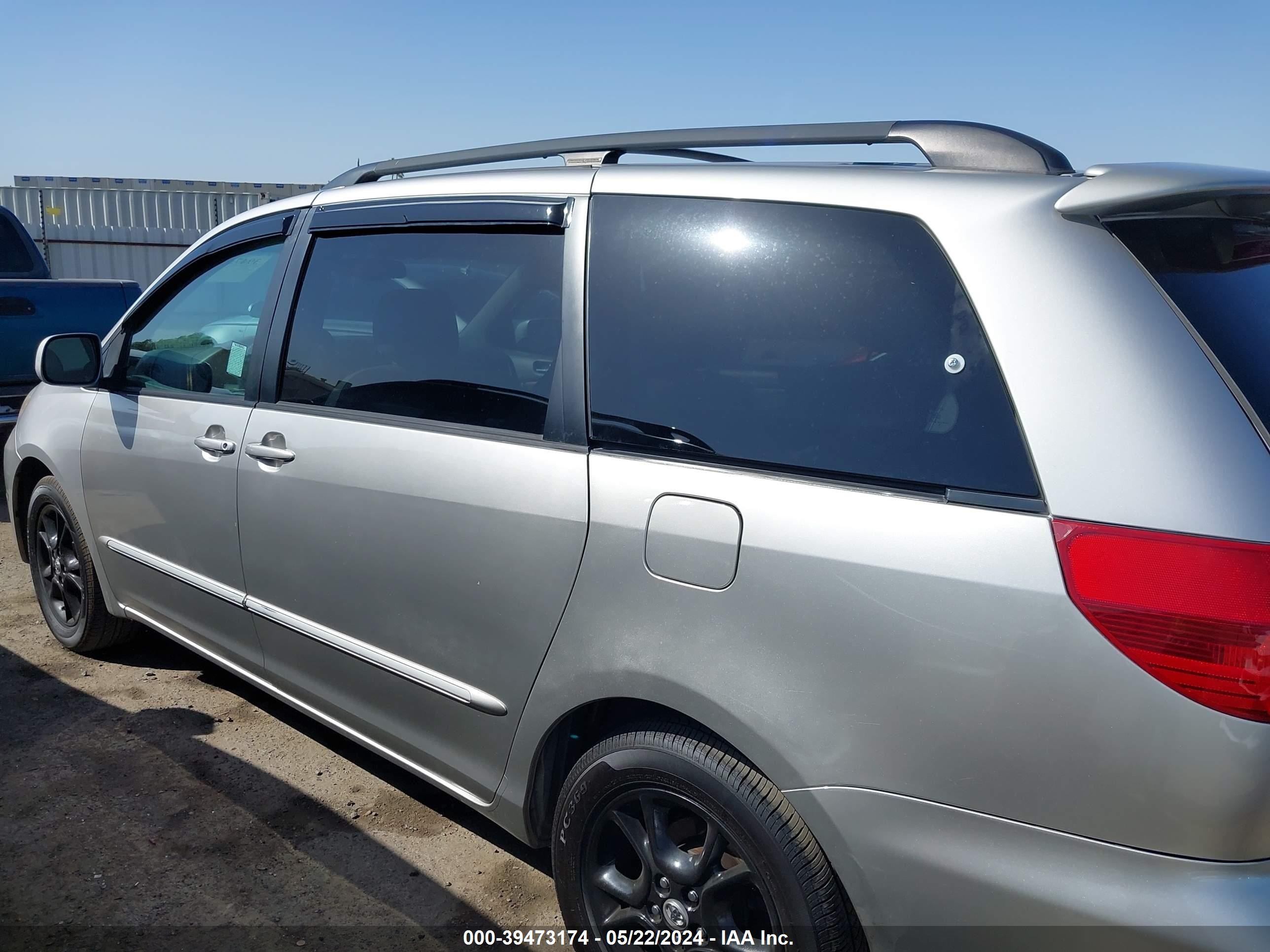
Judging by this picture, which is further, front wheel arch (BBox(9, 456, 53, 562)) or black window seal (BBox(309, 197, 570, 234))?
front wheel arch (BBox(9, 456, 53, 562))

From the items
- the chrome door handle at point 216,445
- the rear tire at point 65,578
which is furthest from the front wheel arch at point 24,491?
the chrome door handle at point 216,445

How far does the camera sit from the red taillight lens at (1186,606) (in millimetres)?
1334

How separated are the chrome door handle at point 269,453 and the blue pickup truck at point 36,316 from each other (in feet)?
13.9

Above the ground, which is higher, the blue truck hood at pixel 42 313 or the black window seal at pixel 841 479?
the blue truck hood at pixel 42 313

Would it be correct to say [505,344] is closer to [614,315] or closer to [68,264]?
[614,315]

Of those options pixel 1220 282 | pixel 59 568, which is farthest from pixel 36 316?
pixel 1220 282

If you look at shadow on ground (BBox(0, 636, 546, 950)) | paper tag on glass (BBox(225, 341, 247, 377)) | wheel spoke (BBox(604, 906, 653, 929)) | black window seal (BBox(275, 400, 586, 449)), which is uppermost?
paper tag on glass (BBox(225, 341, 247, 377))

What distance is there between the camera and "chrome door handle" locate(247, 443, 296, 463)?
2744 millimetres

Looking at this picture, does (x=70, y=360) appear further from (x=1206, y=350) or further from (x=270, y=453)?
(x=1206, y=350)

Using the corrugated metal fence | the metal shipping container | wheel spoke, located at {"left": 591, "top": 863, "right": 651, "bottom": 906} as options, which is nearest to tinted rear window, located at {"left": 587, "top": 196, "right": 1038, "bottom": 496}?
wheel spoke, located at {"left": 591, "top": 863, "right": 651, "bottom": 906}

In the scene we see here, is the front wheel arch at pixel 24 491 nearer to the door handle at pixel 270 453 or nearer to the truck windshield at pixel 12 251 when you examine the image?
the door handle at pixel 270 453

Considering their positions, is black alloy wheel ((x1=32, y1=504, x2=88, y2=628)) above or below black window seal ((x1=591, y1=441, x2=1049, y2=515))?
below

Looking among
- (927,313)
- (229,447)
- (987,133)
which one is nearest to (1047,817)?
(927,313)

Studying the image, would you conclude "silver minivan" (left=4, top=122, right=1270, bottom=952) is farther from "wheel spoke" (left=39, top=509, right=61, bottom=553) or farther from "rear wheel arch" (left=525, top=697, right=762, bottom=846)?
"wheel spoke" (left=39, top=509, right=61, bottom=553)
